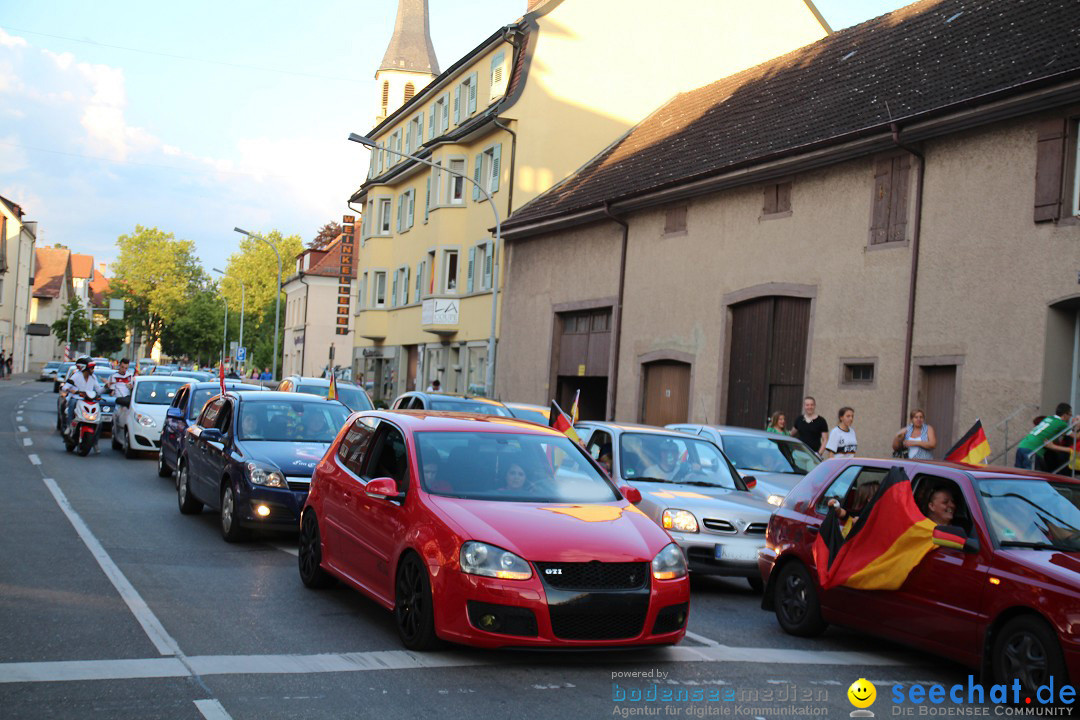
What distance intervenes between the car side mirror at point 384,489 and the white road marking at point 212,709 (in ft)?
7.01

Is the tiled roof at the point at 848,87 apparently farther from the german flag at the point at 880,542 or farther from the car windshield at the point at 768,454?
the german flag at the point at 880,542

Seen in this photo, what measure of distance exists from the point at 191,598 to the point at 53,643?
5.75ft

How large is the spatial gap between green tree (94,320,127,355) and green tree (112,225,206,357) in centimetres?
454

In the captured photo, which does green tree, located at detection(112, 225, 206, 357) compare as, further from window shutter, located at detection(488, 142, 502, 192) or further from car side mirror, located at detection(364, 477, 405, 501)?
car side mirror, located at detection(364, 477, 405, 501)

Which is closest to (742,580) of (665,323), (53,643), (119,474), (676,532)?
(676,532)

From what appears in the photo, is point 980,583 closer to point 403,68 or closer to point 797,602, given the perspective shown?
point 797,602

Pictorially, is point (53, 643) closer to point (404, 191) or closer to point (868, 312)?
point (868, 312)

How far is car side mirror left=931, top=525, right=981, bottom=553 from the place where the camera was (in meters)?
7.36

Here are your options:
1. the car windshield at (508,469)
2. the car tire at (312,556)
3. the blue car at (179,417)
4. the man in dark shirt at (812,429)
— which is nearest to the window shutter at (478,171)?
the blue car at (179,417)

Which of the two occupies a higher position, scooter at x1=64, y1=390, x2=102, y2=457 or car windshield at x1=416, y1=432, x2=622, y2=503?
car windshield at x1=416, y1=432, x2=622, y2=503

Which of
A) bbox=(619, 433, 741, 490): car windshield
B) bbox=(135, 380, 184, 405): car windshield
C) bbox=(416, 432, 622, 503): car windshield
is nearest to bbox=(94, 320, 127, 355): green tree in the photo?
bbox=(135, 380, 184, 405): car windshield

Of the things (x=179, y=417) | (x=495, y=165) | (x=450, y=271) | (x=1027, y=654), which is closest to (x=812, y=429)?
(x=179, y=417)

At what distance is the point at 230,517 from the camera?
39.4 ft

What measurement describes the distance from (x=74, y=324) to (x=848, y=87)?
88.9m
